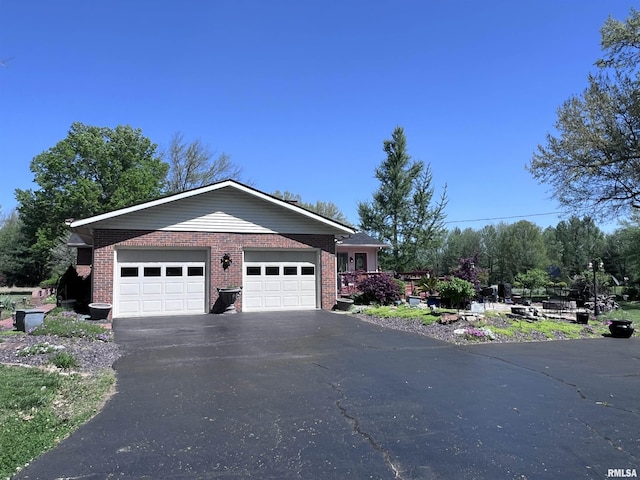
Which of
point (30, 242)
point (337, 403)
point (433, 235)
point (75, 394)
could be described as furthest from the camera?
point (30, 242)

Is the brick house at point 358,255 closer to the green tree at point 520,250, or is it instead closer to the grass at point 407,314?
the grass at point 407,314

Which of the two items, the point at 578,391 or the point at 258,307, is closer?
the point at 578,391

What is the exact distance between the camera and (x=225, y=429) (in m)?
4.65

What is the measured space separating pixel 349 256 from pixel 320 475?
1136 inches

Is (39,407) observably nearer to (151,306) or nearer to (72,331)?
(72,331)

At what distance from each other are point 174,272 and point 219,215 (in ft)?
8.63

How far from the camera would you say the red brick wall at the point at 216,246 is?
15.1 metres

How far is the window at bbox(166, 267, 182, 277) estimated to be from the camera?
1611 cm

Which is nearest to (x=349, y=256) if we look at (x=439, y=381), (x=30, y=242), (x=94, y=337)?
(x=94, y=337)

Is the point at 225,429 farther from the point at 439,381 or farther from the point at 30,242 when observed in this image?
the point at 30,242

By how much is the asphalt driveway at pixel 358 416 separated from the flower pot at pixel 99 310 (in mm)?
5458

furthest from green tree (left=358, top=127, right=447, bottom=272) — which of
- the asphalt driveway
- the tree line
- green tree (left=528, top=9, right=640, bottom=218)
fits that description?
the asphalt driveway

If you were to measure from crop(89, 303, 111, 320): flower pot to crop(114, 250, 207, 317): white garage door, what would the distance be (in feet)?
2.93

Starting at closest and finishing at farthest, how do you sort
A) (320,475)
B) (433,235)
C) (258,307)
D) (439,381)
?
(320,475)
(439,381)
(258,307)
(433,235)
